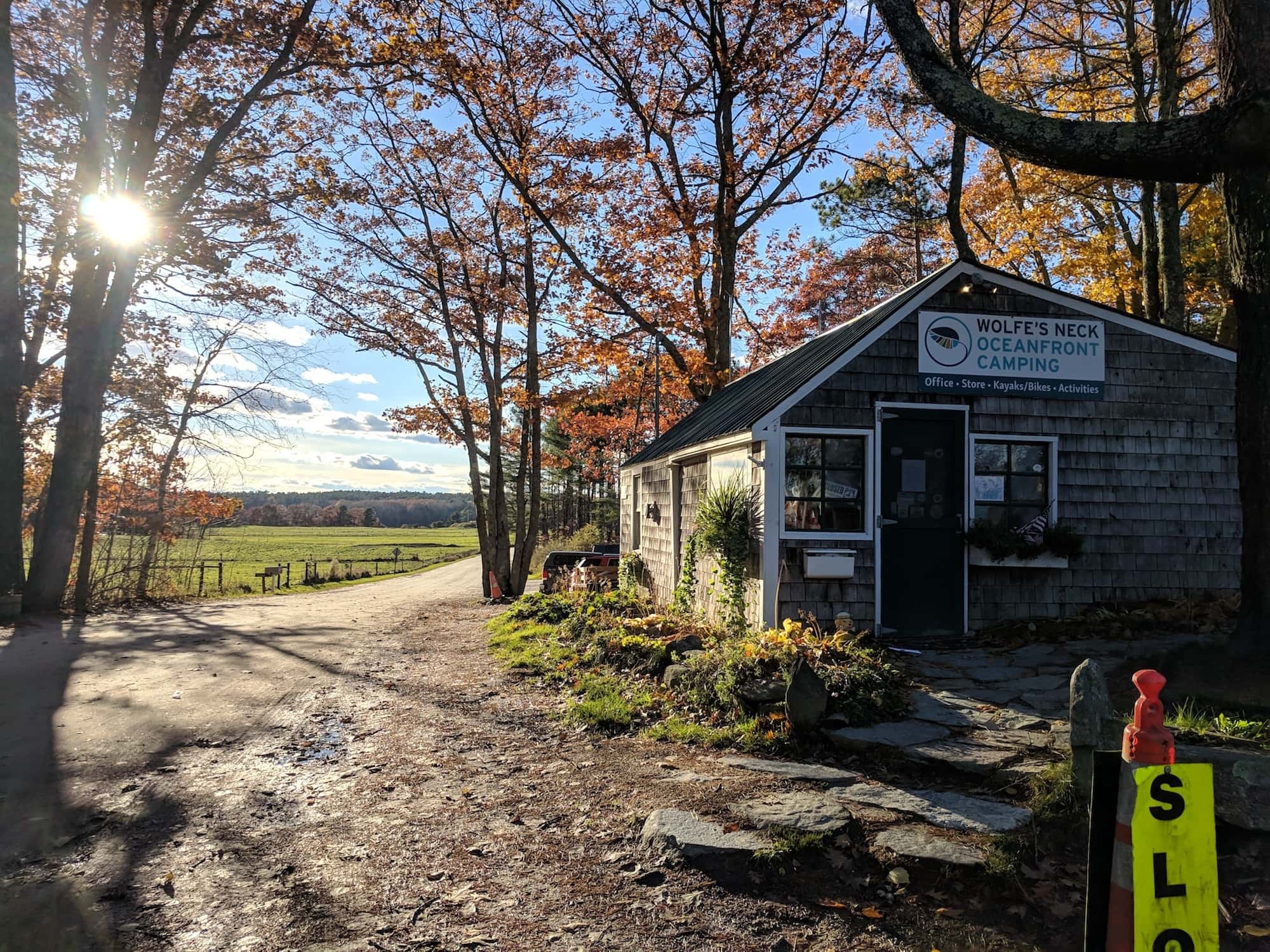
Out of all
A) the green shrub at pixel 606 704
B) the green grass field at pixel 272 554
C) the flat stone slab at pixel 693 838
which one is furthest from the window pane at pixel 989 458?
the green grass field at pixel 272 554

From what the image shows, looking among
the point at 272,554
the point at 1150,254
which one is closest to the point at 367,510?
the point at 272,554

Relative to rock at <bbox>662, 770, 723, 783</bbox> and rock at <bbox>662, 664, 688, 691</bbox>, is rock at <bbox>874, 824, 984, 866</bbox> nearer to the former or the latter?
rock at <bbox>662, 770, 723, 783</bbox>

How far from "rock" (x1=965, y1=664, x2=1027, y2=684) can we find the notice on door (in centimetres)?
299

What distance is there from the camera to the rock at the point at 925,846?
3465mm

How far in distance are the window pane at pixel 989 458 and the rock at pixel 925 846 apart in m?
5.37

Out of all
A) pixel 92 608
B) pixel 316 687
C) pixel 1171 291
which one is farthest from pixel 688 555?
pixel 92 608

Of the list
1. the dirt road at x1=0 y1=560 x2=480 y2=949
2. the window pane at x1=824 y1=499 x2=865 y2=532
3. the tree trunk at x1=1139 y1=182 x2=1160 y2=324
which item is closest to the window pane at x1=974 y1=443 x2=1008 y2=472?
the window pane at x1=824 y1=499 x2=865 y2=532

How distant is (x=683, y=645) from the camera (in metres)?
7.28

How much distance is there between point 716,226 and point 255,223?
973cm

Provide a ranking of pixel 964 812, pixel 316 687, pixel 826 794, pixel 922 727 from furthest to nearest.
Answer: pixel 316 687, pixel 922 727, pixel 826 794, pixel 964 812

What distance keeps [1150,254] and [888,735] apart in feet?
47.5

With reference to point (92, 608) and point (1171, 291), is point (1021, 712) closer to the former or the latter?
point (1171, 291)

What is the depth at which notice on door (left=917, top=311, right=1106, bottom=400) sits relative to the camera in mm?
8203

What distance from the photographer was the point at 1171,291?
13.1 metres
